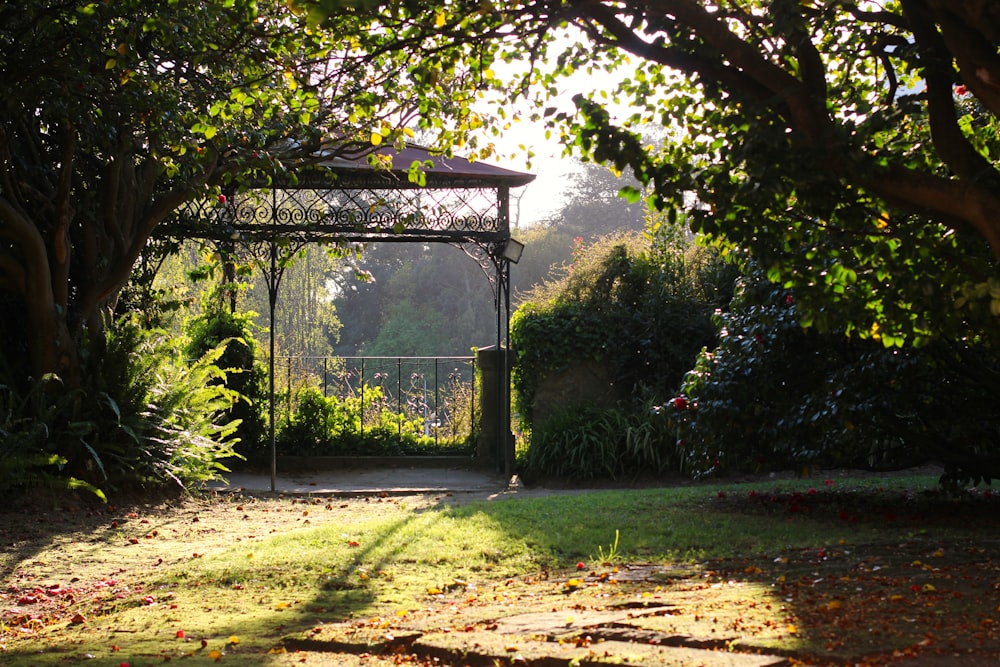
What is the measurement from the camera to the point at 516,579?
17.1 ft

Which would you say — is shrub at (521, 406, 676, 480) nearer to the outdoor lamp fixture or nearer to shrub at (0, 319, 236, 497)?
the outdoor lamp fixture

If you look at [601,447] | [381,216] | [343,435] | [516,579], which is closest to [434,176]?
[381,216]

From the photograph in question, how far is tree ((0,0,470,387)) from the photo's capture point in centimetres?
546

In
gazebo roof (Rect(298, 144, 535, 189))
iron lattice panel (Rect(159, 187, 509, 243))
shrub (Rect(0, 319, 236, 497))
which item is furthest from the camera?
gazebo roof (Rect(298, 144, 535, 189))

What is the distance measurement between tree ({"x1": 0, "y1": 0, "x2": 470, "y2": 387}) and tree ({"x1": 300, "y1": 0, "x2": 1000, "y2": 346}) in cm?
154

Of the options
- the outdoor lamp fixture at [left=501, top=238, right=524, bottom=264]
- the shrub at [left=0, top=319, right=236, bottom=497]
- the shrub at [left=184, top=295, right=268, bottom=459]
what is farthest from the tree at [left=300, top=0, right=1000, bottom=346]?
the shrub at [left=184, top=295, right=268, bottom=459]

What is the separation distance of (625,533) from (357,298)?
32.0m

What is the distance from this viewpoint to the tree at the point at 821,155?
310 cm

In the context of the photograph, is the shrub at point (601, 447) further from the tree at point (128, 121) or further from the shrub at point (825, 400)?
the tree at point (128, 121)

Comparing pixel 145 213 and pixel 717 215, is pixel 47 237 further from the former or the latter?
pixel 717 215

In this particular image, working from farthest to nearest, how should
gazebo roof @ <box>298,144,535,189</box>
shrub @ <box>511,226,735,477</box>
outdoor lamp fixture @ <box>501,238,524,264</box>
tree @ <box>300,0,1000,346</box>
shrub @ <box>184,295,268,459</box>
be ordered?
shrub @ <box>184,295,268,459</box> < outdoor lamp fixture @ <box>501,238,524,264</box> < shrub @ <box>511,226,735,477</box> < gazebo roof @ <box>298,144,535,189</box> < tree @ <box>300,0,1000,346</box>

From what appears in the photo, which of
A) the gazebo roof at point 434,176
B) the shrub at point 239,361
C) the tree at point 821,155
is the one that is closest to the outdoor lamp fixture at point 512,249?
the gazebo roof at point 434,176

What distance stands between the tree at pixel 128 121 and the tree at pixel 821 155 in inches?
60.7

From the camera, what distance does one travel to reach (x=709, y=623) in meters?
3.40
